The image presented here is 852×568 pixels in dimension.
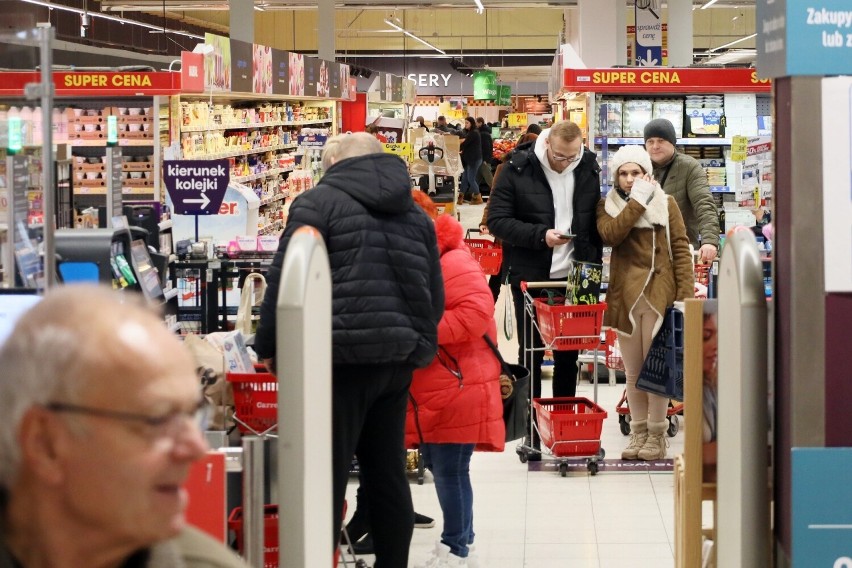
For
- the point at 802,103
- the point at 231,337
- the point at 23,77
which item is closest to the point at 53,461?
the point at 802,103

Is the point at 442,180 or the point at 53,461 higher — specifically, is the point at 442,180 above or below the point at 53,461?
above

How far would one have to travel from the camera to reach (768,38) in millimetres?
2854

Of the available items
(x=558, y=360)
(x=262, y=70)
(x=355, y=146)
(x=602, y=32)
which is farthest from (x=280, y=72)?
(x=355, y=146)

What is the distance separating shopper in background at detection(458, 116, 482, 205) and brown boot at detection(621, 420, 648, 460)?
18577mm

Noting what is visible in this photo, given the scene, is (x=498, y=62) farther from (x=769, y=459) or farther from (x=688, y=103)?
(x=769, y=459)

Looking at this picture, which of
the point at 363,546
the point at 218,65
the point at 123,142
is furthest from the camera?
the point at 218,65

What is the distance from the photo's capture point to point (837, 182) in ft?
8.68

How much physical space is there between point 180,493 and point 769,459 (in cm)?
188

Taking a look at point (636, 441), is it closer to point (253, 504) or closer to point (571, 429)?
point (571, 429)

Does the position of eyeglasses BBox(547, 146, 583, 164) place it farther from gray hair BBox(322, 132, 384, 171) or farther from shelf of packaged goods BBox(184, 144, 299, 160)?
shelf of packaged goods BBox(184, 144, 299, 160)

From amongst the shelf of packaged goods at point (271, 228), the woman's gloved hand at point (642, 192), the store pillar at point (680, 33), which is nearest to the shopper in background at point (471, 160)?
the store pillar at point (680, 33)

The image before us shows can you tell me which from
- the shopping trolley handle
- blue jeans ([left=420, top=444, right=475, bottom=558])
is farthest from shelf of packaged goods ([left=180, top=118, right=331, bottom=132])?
blue jeans ([left=420, top=444, right=475, bottom=558])

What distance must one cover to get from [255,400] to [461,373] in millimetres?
1016

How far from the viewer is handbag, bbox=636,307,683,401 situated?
576 cm
